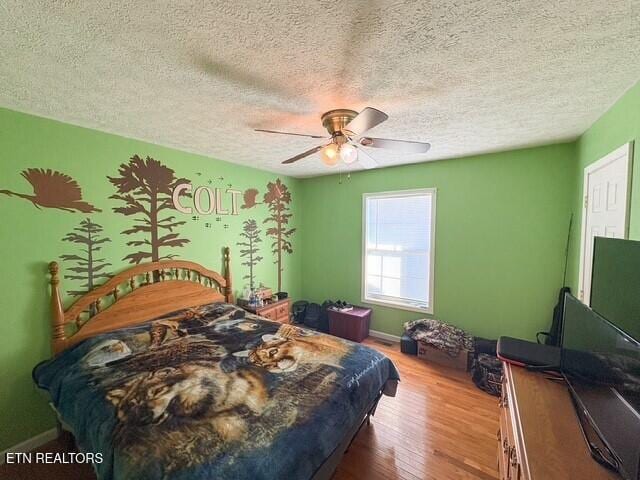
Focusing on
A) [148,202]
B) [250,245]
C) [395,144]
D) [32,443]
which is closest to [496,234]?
[395,144]

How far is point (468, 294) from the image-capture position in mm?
3076

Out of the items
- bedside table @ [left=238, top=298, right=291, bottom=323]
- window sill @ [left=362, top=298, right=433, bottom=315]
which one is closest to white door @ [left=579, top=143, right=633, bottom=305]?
window sill @ [left=362, top=298, right=433, bottom=315]

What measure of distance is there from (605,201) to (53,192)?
4.08 meters

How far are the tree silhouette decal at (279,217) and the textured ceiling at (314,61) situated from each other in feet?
6.06

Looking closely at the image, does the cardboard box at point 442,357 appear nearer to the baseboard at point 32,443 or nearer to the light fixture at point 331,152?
the light fixture at point 331,152

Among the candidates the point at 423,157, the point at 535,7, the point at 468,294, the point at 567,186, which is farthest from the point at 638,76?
the point at 468,294

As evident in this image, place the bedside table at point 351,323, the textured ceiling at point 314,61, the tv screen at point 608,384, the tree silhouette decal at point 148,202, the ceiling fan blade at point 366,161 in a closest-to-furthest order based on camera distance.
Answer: the tv screen at point 608,384 → the textured ceiling at point 314,61 → the tree silhouette decal at point 148,202 → the ceiling fan blade at point 366,161 → the bedside table at point 351,323

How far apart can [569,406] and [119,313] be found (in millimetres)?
3185

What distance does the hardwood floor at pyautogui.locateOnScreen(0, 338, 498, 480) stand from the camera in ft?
5.53

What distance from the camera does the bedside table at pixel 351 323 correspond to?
3.54 metres

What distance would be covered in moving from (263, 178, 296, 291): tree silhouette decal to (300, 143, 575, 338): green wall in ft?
4.15

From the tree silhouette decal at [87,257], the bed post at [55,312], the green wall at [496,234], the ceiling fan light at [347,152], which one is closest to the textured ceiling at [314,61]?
the ceiling fan light at [347,152]

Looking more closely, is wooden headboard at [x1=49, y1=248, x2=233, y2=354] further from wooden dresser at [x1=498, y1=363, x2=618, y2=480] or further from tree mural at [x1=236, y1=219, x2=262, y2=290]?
wooden dresser at [x1=498, y1=363, x2=618, y2=480]

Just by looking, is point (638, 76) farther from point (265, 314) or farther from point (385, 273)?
point (265, 314)
